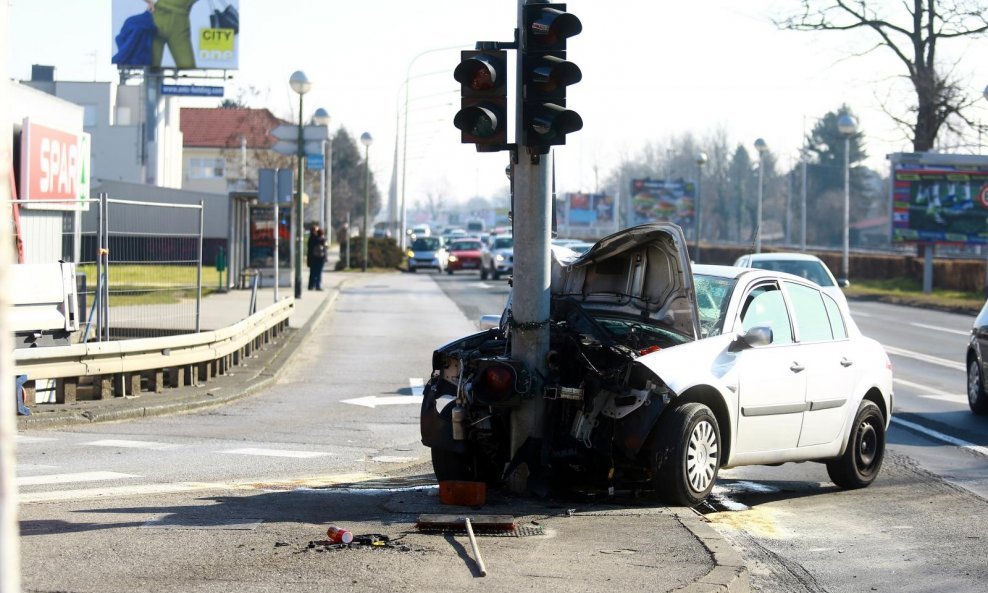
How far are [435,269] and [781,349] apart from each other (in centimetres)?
5421

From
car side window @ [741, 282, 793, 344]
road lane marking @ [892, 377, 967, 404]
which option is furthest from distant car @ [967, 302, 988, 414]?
car side window @ [741, 282, 793, 344]

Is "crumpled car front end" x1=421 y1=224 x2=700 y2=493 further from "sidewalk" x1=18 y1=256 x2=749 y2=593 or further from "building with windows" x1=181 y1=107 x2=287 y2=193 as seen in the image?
"building with windows" x1=181 y1=107 x2=287 y2=193

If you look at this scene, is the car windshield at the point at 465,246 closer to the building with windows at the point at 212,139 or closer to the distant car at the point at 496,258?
the distant car at the point at 496,258

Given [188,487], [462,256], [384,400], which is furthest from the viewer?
[462,256]

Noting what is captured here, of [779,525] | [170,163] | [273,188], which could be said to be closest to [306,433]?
[779,525]

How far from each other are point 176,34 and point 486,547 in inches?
2321

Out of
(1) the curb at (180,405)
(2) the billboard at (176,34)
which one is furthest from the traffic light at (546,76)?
(2) the billboard at (176,34)

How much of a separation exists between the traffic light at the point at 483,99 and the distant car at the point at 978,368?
8.03 metres

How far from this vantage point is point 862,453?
9.64 meters

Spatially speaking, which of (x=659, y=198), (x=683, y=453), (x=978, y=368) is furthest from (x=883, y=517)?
(x=659, y=198)

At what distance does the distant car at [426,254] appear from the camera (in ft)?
196

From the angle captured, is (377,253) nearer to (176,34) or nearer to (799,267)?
(176,34)

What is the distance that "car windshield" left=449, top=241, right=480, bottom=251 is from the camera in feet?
194

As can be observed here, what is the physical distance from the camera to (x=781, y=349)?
9.05 m
